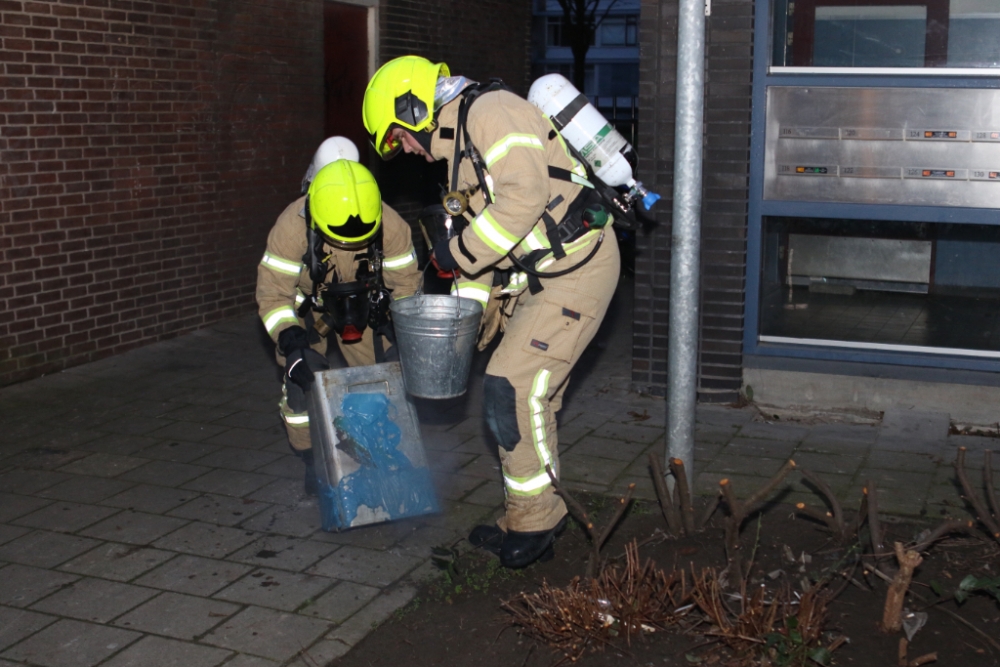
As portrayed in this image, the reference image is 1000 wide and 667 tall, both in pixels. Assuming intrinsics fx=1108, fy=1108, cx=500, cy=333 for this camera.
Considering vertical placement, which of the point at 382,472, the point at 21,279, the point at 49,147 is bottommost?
the point at 382,472

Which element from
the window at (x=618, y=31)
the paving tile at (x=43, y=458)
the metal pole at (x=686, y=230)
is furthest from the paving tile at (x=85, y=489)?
the window at (x=618, y=31)

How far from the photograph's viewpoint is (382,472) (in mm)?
5066

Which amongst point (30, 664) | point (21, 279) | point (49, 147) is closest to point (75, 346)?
point (21, 279)

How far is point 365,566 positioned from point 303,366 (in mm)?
938

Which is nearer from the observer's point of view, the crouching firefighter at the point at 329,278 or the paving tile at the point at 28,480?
the crouching firefighter at the point at 329,278

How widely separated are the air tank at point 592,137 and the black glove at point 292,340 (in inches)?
58.9

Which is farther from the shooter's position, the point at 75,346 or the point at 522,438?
the point at 75,346

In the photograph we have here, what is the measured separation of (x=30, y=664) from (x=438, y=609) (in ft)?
4.89

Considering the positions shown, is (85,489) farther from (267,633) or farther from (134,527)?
(267,633)

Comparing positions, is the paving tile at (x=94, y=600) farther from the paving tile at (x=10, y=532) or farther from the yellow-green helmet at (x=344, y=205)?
the yellow-green helmet at (x=344, y=205)

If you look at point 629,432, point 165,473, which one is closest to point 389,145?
point 165,473

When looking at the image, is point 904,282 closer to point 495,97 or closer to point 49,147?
point 495,97

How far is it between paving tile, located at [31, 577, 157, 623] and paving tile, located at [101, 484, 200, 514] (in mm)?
858

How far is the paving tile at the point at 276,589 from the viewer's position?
4.43m
